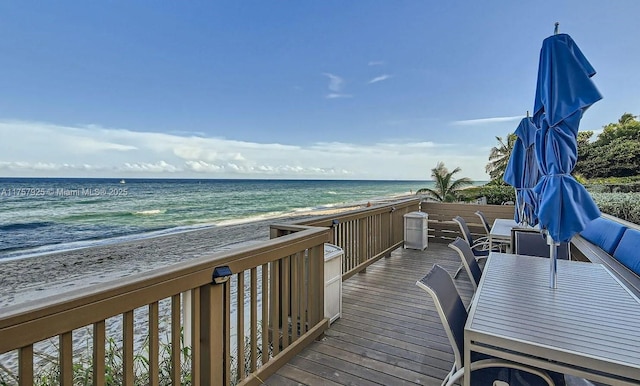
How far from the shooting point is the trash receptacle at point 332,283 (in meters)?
2.82

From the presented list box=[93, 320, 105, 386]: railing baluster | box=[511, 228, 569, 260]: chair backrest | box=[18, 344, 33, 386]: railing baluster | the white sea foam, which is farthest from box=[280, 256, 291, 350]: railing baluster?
the white sea foam

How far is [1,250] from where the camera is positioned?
39.6 feet

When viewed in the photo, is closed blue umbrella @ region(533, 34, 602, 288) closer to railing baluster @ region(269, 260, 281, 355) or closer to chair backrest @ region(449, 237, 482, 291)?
chair backrest @ region(449, 237, 482, 291)

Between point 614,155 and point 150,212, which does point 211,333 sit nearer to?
point 614,155

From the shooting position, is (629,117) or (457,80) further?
(629,117)

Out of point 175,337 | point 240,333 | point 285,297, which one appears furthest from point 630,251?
point 175,337

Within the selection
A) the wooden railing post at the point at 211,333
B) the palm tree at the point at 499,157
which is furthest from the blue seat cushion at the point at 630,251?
the palm tree at the point at 499,157

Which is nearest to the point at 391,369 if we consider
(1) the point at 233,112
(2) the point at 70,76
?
(1) the point at 233,112

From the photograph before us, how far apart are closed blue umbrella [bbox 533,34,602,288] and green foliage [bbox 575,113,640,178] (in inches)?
688

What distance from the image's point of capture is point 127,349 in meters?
1.27

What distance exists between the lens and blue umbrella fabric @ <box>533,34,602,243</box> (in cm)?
190

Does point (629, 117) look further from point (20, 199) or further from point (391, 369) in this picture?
point (20, 199)

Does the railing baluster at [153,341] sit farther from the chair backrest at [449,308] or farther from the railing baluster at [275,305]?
the chair backrest at [449,308]

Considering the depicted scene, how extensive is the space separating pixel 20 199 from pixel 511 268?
3677 cm
